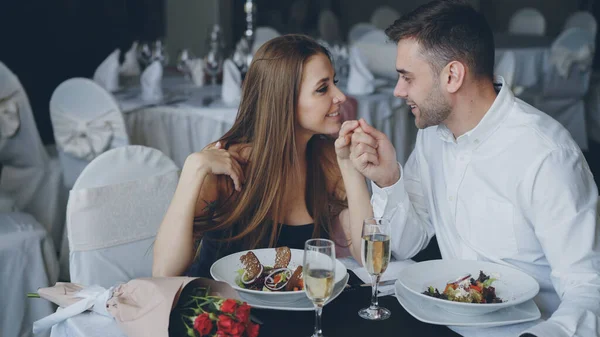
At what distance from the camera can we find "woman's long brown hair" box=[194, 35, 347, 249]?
6.70 feet

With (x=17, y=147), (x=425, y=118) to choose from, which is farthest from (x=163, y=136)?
(x=425, y=118)

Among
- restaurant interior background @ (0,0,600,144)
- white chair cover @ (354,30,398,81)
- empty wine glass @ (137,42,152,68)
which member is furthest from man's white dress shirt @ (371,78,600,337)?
restaurant interior background @ (0,0,600,144)

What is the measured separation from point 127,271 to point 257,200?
1.58ft

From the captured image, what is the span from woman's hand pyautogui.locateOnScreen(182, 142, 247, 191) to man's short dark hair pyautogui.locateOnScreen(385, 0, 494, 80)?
603 millimetres

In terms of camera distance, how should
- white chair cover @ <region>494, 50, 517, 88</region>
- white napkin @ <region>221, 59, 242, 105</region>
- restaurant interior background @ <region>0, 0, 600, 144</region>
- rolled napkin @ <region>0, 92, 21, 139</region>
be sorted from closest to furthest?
rolled napkin @ <region>0, 92, 21, 139</region> → white napkin @ <region>221, 59, 242, 105</region> → restaurant interior background @ <region>0, 0, 600, 144</region> → white chair cover @ <region>494, 50, 517, 88</region>

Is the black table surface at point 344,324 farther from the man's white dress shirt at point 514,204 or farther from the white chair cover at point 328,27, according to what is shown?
the white chair cover at point 328,27

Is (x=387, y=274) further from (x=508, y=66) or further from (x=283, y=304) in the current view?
(x=508, y=66)

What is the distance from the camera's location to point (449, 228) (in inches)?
78.8

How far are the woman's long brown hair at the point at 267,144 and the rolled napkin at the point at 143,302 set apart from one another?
549mm

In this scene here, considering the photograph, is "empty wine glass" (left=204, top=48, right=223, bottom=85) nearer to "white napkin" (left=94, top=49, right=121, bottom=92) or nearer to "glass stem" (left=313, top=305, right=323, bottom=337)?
"white napkin" (left=94, top=49, right=121, bottom=92)

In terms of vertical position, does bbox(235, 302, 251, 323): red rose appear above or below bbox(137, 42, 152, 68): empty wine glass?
above

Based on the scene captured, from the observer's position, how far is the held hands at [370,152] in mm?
1925

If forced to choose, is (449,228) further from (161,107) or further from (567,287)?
(161,107)

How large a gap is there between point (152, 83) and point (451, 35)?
8.37ft
